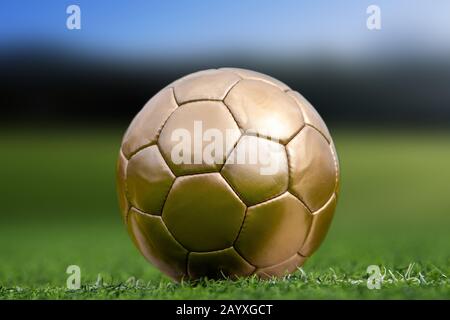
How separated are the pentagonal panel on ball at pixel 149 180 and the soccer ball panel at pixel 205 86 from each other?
384 millimetres

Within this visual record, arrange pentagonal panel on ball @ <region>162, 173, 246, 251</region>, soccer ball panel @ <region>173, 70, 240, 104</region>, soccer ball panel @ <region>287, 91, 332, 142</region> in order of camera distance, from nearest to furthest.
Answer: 1. pentagonal panel on ball @ <region>162, 173, 246, 251</region>
2. soccer ball panel @ <region>173, 70, 240, 104</region>
3. soccer ball panel @ <region>287, 91, 332, 142</region>

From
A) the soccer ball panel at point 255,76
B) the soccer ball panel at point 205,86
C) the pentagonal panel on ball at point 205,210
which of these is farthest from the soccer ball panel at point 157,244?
the soccer ball panel at point 255,76

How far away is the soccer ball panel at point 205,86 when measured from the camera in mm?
3869

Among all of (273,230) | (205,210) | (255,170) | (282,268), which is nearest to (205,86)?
(255,170)

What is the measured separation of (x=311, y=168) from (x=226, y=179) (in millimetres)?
561

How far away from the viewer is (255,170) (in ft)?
12.0

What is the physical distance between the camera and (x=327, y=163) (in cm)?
399

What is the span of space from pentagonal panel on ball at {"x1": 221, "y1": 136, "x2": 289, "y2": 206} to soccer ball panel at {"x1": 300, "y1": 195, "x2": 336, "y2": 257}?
0.37 m

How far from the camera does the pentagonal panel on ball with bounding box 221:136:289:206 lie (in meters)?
3.64

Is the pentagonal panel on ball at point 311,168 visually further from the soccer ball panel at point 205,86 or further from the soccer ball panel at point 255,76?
the soccer ball panel at point 205,86

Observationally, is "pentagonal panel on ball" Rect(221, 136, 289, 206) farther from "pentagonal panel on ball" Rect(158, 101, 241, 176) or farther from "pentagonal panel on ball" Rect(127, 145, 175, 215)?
"pentagonal panel on ball" Rect(127, 145, 175, 215)

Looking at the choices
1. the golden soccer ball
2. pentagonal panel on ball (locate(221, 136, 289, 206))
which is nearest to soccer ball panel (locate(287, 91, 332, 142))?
the golden soccer ball
